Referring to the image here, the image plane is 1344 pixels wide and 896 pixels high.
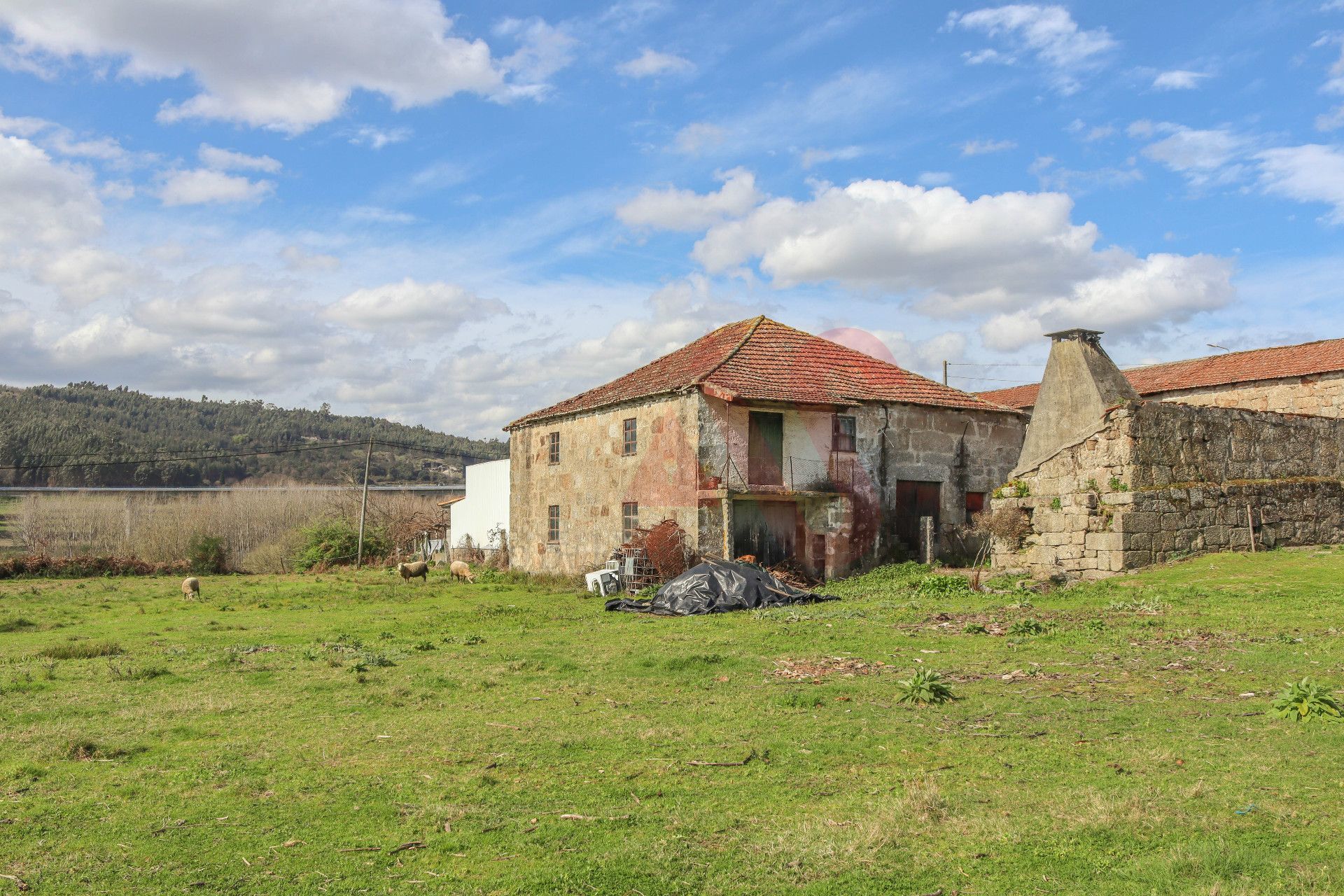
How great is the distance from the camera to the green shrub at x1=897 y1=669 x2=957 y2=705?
7895 millimetres

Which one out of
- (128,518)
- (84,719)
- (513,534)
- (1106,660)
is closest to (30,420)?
(128,518)

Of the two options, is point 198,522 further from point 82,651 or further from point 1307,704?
point 1307,704

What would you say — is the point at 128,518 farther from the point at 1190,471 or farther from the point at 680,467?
the point at 1190,471

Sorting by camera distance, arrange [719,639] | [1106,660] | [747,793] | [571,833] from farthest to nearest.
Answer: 1. [719,639]
2. [1106,660]
3. [747,793]
4. [571,833]

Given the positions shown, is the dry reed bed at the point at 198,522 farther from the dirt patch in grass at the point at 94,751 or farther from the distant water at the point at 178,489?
the dirt patch in grass at the point at 94,751

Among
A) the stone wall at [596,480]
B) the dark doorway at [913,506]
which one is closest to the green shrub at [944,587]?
the dark doorway at [913,506]

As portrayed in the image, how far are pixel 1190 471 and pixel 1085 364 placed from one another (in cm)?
406

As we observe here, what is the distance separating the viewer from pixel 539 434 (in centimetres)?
2747

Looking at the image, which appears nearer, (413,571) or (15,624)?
(15,624)

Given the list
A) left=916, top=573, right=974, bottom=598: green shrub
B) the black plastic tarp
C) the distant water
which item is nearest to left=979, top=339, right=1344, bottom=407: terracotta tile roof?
left=916, top=573, right=974, bottom=598: green shrub

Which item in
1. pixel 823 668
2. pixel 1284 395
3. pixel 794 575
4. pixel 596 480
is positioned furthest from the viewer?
pixel 1284 395

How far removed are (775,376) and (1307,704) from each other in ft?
51.1

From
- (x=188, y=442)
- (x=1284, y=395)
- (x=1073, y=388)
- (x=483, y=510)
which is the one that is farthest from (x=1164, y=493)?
(x=188, y=442)

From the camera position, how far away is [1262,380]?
81.7 ft
